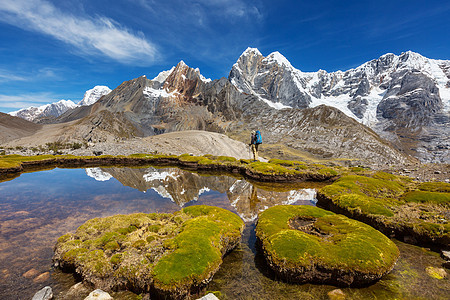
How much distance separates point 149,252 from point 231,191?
19537mm

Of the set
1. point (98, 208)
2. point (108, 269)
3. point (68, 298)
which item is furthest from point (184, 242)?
point (98, 208)

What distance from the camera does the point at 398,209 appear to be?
1786cm

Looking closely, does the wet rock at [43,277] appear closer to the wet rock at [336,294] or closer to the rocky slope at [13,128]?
the wet rock at [336,294]

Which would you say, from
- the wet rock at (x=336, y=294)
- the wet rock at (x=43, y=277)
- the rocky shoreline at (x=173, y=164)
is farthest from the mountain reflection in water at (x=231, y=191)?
the wet rock at (x=43, y=277)

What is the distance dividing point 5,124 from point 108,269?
223678 millimetres

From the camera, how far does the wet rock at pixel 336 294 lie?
9875mm

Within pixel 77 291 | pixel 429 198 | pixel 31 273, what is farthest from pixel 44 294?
pixel 429 198

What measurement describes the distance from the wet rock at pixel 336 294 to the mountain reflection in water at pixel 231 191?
9.50 metres

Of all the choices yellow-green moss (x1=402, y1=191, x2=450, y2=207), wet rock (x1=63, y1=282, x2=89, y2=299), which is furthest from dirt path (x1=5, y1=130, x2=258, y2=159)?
yellow-green moss (x1=402, y1=191, x2=450, y2=207)

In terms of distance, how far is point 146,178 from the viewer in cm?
3741

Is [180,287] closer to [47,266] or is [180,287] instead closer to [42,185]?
[47,266]

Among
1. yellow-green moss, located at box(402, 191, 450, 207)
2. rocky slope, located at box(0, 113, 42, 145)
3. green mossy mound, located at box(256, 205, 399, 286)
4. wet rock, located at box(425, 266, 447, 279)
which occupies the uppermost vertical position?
rocky slope, located at box(0, 113, 42, 145)

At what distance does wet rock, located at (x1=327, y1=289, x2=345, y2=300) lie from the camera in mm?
9875

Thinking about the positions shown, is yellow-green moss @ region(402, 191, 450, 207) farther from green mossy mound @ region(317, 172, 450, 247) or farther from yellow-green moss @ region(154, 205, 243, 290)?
yellow-green moss @ region(154, 205, 243, 290)
